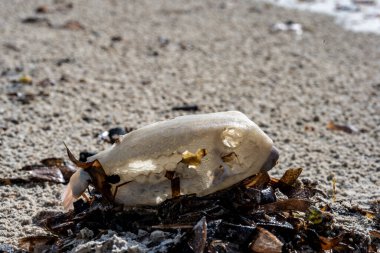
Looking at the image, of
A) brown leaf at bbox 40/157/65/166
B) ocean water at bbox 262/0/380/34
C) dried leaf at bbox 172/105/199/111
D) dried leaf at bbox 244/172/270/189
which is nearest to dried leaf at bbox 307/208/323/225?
dried leaf at bbox 244/172/270/189

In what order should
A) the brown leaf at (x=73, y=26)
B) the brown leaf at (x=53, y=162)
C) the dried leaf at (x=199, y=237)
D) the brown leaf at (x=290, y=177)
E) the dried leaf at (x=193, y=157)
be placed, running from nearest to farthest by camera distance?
1. the dried leaf at (x=199, y=237)
2. the dried leaf at (x=193, y=157)
3. the brown leaf at (x=290, y=177)
4. the brown leaf at (x=53, y=162)
5. the brown leaf at (x=73, y=26)

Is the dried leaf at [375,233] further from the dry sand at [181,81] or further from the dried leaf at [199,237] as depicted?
the dried leaf at [199,237]

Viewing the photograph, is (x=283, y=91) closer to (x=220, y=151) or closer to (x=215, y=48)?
(x=215, y=48)

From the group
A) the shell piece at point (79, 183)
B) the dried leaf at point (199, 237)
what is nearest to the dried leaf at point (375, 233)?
the dried leaf at point (199, 237)

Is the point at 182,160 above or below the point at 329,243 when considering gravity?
above

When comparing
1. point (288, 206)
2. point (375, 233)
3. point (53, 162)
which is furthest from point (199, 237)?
point (53, 162)

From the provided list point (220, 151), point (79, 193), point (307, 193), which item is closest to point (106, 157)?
point (79, 193)

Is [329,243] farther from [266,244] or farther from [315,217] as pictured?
[266,244]
